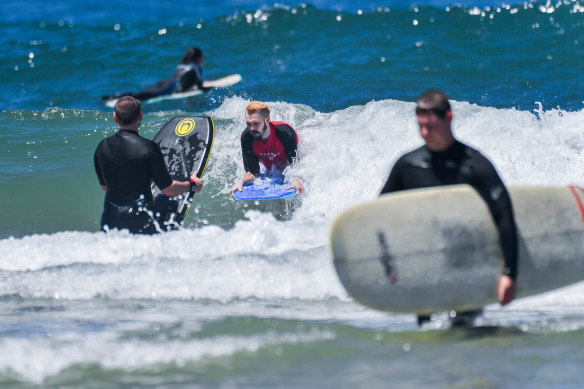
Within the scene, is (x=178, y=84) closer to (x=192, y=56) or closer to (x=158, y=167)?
(x=192, y=56)

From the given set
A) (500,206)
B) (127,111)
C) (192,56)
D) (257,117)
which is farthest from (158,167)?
(192,56)

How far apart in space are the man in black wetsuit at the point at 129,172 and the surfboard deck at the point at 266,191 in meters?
1.25

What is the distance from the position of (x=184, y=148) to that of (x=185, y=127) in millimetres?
283

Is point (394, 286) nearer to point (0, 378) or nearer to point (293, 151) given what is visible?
point (0, 378)

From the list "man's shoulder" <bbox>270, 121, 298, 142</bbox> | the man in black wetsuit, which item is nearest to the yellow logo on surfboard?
"man's shoulder" <bbox>270, 121, 298, 142</bbox>

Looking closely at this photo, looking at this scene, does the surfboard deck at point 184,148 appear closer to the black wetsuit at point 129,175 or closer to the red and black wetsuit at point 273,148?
the red and black wetsuit at point 273,148

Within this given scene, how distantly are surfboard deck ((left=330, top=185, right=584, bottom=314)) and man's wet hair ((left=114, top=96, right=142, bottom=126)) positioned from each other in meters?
2.03

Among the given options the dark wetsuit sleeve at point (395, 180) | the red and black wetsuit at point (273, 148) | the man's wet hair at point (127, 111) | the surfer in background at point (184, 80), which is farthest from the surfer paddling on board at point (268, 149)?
the surfer in background at point (184, 80)

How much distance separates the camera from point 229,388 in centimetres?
340

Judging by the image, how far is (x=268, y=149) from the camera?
23.0 feet

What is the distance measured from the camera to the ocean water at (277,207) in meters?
3.72

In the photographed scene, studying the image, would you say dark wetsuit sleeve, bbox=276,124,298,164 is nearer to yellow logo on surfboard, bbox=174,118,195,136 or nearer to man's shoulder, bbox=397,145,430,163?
yellow logo on surfboard, bbox=174,118,195,136

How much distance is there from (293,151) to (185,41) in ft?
36.2

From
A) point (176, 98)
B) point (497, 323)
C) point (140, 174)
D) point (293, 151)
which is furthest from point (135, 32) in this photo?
point (497, 323)
